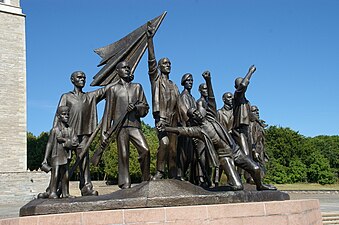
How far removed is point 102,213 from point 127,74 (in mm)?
3010

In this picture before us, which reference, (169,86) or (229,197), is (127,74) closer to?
(169,86)

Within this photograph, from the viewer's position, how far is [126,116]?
28.5 feet

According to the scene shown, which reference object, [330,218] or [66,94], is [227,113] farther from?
[330,218]

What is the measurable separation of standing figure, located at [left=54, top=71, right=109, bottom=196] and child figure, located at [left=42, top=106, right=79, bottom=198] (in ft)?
1.34

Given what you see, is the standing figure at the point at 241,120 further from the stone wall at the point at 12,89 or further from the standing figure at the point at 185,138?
the stone wall at the point at 12,89

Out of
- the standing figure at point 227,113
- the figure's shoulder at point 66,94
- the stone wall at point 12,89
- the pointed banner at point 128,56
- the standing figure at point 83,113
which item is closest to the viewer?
the standing figure at point 83,113

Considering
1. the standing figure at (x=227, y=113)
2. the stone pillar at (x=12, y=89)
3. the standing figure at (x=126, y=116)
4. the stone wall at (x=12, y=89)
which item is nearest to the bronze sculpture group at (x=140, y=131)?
the standing figure at (x=126, y=116)

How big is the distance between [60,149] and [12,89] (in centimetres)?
3057

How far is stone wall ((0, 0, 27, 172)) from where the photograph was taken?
3672cm

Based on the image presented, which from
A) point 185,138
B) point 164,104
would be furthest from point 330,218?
point 164,104

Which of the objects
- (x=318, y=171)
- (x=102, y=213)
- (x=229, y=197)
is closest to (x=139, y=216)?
(x=102, y=213)

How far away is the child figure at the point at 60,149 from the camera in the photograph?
8.33 metres

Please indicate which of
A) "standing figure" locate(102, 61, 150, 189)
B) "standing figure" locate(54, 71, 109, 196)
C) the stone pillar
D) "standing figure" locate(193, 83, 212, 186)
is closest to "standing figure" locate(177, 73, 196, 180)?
"standing figure" locate(193, 83, 212, 186)

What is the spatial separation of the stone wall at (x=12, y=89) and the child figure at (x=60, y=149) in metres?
29.6
